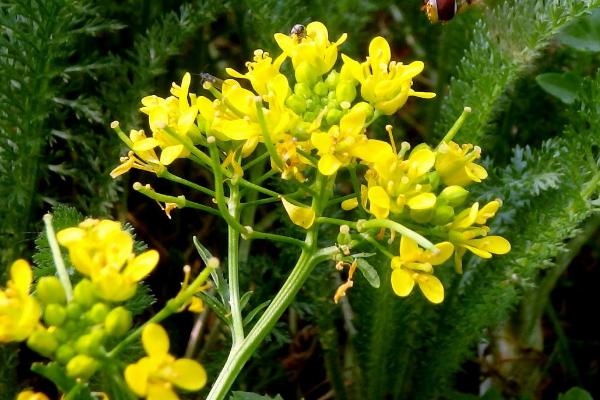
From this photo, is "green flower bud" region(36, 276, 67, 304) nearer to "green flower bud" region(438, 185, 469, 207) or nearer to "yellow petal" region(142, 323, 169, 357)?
"yellow petal" region(142, 323, 169, 357)

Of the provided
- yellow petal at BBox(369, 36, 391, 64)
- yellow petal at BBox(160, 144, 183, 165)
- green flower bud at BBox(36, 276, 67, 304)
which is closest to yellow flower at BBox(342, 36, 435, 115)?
yellow petal at BBox(369, 36, 391, 64)

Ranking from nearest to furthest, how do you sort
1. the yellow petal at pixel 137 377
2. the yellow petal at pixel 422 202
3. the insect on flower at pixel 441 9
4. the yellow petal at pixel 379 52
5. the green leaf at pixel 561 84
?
1. the yellow petal at pixel 137 377
2. the yellow petal at pixel 422 202
3. the yellow petal at pixel 379 52
4. the insect on flower at pixel 441 9
5. the green leaf at pixel 561 84

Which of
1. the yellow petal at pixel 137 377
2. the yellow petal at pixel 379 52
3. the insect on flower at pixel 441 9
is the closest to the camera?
the yellow petal at pixel 137 377

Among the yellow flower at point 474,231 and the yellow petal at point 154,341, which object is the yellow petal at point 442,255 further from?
the yellow petal at point 154,341

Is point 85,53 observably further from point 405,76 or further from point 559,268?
point 559,268

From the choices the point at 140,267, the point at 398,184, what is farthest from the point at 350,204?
the point at 140,267

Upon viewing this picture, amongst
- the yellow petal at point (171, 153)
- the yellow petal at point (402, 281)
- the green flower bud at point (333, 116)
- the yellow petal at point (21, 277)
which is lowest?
the yellow petal at point (402, 281)

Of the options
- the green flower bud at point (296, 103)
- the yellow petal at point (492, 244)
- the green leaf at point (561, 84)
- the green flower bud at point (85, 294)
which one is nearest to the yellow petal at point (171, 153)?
the green flower bud at point (296, 103)
